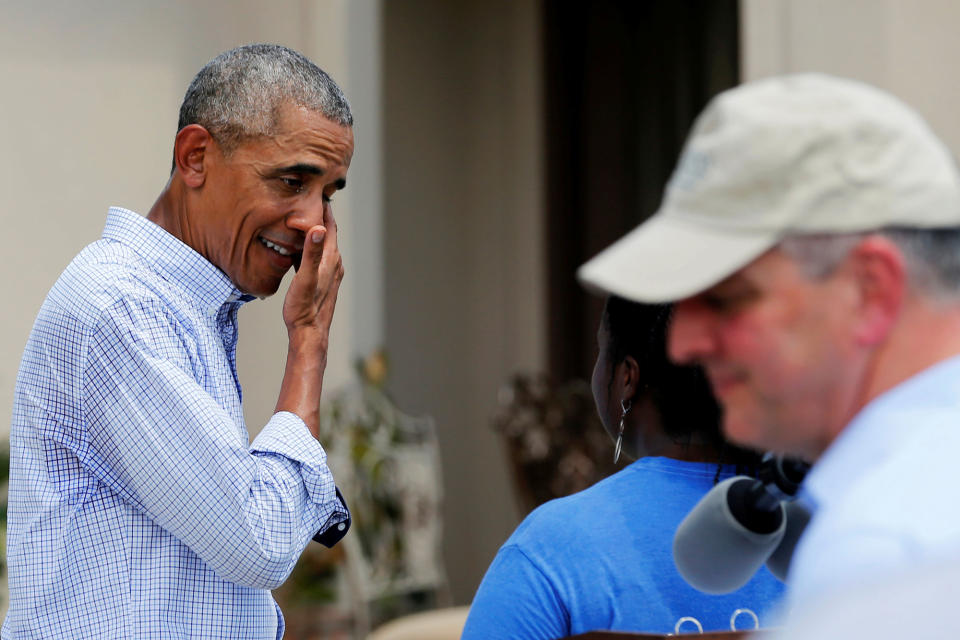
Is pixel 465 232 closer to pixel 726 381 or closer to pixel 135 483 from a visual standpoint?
pixel 135 483

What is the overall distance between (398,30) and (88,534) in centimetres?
524

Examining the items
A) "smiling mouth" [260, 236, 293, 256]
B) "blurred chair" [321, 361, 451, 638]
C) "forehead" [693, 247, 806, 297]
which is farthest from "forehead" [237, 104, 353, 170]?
"blurred chair" [321, 361, 451, 638]

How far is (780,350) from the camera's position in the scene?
2.46 ft

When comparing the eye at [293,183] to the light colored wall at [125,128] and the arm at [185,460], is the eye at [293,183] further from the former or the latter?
the light colored wall at [125,128]

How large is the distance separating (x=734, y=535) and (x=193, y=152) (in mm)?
936

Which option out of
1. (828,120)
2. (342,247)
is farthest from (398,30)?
(828,120)

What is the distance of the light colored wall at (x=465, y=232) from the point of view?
618 centimetres

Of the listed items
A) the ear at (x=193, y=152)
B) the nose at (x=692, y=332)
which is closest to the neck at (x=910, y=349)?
the nose at (x=692, y=332)

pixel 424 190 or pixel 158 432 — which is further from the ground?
pixel 158 432

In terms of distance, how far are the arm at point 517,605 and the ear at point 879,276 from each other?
57 cm

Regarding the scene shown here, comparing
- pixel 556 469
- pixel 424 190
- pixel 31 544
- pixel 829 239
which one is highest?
pixel 829 239

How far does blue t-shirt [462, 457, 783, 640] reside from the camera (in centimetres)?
118

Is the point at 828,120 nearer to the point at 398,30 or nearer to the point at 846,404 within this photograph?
the point at 846,404

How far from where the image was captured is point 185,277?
4.86ft
